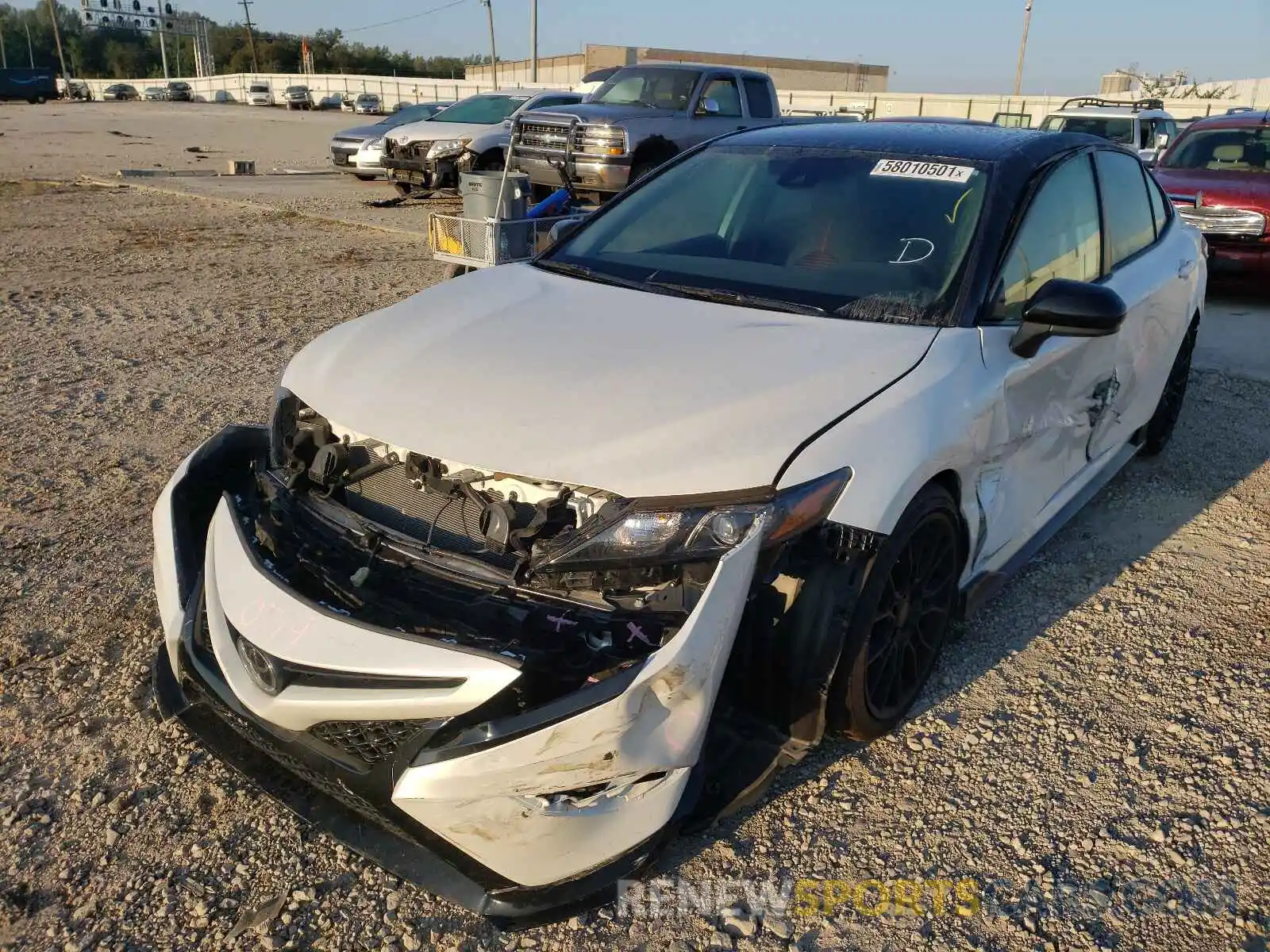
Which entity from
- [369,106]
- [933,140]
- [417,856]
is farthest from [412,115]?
[369,106]

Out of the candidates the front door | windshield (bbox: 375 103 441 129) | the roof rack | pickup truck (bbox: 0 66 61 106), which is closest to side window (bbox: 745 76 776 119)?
the front door

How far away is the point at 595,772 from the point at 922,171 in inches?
93.9

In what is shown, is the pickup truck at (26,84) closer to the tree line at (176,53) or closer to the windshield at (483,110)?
the tree line at (176,53)

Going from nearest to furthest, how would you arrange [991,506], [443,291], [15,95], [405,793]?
[405,793] < [991,506] < [443,291] < [15,95]

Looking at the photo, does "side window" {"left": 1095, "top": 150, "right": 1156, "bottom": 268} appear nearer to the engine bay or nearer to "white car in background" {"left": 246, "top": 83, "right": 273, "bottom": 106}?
the engine bay

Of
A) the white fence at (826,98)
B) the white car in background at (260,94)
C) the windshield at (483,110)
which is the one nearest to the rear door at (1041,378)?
the windshield at (483,110)

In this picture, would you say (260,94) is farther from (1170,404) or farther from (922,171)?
(922,171)

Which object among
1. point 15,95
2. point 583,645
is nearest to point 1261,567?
point 583,645

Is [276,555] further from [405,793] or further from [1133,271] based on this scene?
[1133,271]

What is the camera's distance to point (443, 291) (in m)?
3.37

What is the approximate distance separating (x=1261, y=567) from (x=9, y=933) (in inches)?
174

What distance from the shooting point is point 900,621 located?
9.04ft

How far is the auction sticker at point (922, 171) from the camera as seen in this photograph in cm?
333

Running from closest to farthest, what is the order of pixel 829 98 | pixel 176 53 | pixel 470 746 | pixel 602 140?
pixel 470 746 → pixel 602 140 → pixel 829 98 → pixel 176 53
